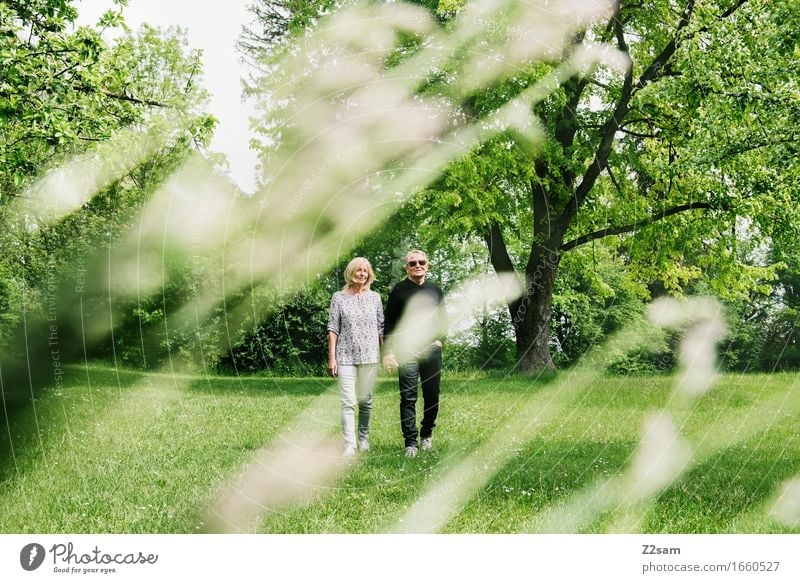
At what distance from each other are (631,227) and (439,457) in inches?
211

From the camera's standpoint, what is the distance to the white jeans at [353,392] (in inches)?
233

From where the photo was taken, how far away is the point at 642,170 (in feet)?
33.2

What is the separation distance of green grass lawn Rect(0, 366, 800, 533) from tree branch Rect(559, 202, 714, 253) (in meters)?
1.96

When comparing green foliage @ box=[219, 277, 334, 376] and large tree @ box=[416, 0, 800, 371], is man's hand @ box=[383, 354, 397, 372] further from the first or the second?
large tree @ box=[416, 0, 800, 371]

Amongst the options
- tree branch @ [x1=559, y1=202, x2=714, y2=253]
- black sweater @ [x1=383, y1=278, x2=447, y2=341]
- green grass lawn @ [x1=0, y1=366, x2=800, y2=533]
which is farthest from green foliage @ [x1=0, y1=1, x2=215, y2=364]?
tree branch @ [x1=559, y1=202, x2=714, y2=253]

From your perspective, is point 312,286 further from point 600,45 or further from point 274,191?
point 600,45

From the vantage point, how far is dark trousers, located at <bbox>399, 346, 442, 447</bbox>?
6027 mm

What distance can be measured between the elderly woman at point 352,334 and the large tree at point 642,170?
99.7 inches

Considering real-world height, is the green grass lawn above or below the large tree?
below

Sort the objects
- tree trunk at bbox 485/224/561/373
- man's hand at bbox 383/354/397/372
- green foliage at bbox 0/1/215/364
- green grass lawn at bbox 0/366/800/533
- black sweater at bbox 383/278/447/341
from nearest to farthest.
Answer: green grass lawn at bbox 0/366/800/533 < green foliage at bbox 0/1/215/364 < man's hand at bbox 383/354/397/372 < black sweater at bbox 383/278/447/341 < tree trunk at bbox 485/224/561/373

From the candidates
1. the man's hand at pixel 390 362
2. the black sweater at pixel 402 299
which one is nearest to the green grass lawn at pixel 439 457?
the man's hand at pixel 390 362

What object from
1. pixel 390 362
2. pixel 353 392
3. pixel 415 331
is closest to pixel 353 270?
pixel 415 331

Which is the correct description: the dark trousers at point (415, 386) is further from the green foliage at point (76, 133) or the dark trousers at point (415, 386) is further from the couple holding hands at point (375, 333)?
the green foliage at point (76, 133)

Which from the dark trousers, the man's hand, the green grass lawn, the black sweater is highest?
the black sweater
